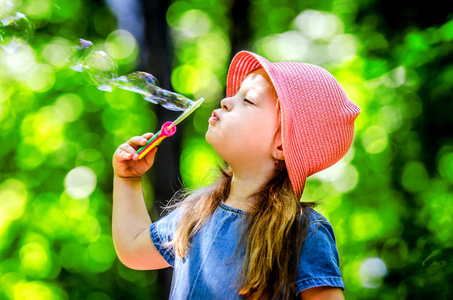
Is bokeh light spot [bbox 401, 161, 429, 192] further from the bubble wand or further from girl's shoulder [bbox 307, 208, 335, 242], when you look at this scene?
the bubble wand

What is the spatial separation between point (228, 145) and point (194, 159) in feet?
15.0

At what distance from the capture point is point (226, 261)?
4.73 ft

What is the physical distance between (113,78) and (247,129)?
2.48 ft

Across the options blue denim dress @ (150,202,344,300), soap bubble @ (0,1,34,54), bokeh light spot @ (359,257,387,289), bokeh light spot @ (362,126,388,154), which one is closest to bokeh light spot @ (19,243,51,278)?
bokeh light spot @ (359,257,387,289)

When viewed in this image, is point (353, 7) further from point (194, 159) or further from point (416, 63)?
point (194, 159)

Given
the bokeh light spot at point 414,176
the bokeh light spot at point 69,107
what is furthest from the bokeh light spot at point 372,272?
the bokeh light spot at point 69,107

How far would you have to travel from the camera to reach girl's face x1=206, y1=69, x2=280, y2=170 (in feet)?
5.12

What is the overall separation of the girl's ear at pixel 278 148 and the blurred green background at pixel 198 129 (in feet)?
4.06

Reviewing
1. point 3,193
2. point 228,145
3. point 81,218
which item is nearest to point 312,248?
point 228,145

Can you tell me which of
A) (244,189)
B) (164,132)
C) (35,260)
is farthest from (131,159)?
(35,260)

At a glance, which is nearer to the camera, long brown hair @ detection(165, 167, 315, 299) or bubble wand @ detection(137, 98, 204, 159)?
long brown hair @ detection(165, 167, 315, 299)

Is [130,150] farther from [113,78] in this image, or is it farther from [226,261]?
[226,261]

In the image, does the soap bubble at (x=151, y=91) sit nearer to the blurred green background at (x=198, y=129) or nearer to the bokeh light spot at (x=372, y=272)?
the blurred green background at (x=198, y=129)

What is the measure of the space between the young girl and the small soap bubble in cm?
24
